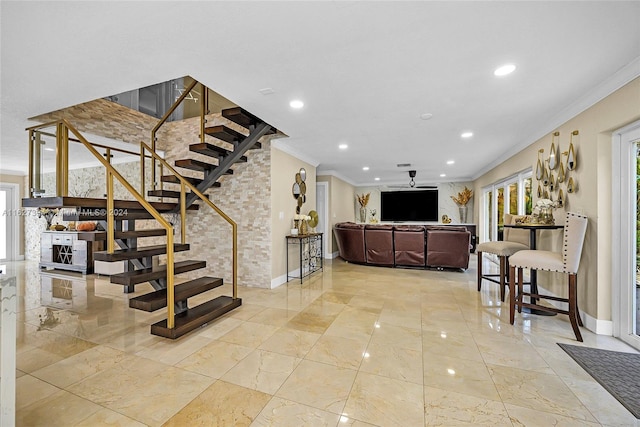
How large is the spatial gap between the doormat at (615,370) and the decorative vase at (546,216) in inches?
57.7

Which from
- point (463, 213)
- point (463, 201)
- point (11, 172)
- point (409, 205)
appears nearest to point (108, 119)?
point (11, 172)

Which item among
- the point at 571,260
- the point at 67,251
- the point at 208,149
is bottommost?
the point at 67,251

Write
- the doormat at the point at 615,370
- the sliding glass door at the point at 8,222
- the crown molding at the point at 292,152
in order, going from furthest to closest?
the sliding glass door at the point at 8,222 → the crown molding at the point at 292,152 → the doormat at the point at 615,370

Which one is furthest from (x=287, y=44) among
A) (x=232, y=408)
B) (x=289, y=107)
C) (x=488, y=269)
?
(x=488, y=269)

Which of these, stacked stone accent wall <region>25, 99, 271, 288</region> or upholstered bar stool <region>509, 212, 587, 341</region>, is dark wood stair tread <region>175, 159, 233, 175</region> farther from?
upholstered bar stool <region>509, 212, 587, 341</region>

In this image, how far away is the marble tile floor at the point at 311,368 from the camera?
156cm

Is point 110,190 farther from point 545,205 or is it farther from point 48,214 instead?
point 48,214

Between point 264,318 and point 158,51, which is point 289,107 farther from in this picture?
point 264,318

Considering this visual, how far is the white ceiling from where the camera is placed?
63.2 inches

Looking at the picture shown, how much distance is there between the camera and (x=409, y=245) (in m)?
5.82

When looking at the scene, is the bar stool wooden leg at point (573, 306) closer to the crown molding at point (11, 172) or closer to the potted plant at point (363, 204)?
the potted plant at point (363, 204)

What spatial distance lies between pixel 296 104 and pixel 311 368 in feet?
8.36

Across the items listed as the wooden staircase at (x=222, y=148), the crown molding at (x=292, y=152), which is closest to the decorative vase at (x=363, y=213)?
the crown molding at (x=292, y=152)

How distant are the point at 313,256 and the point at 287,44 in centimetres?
418
